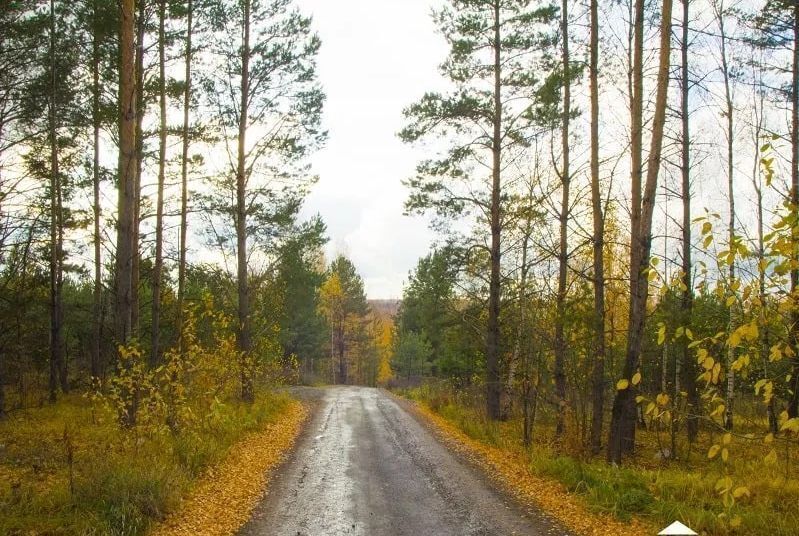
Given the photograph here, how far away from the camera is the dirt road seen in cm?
679

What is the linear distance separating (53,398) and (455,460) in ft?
39.9

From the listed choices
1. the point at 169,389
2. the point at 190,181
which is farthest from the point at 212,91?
the point at 169,389

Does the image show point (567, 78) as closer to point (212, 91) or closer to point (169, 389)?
point (212, 91)

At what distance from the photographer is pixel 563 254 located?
13.3 meters

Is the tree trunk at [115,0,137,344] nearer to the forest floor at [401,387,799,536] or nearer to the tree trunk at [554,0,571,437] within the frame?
the forest floor at [401,387,799,536]

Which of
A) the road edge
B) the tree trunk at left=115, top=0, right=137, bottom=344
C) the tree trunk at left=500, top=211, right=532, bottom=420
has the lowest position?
the road edge

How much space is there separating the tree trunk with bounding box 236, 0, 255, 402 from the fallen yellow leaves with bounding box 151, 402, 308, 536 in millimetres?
4153

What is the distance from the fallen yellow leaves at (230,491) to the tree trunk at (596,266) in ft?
20.7

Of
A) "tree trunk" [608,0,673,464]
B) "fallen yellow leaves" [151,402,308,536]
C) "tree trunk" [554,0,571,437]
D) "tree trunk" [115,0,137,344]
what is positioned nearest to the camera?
"fallen yellow leaves" [151,402,308,536]

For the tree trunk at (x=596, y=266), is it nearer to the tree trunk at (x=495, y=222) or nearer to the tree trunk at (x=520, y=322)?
the tree trunk at (x=520, y=322)

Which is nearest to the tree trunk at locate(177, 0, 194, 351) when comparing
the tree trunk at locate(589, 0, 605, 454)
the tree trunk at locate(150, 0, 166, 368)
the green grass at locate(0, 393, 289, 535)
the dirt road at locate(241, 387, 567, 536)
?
the tree trunk at locate(150, 0, 166, 368)

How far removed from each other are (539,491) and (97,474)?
6.33 m

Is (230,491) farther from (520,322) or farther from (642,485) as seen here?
(520,322)

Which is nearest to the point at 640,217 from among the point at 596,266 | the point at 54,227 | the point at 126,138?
the point at 596,266
